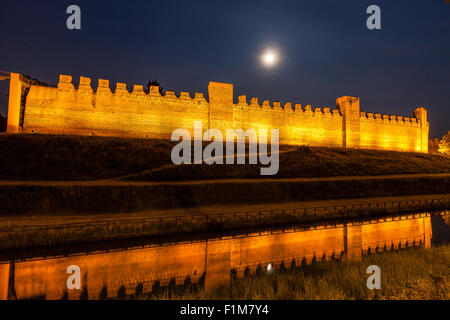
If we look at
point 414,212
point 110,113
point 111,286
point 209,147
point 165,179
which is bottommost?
point 111,286

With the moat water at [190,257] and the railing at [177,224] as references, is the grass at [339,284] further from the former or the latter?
the railing at [177,224]

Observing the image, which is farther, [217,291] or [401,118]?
[401,118]

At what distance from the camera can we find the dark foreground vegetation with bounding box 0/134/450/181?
1445 cm

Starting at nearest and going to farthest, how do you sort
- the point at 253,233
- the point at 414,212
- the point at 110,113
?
the point at 253,233, the point at 414,212, the point at 110,113

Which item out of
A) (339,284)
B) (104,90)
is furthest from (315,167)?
(104,90)

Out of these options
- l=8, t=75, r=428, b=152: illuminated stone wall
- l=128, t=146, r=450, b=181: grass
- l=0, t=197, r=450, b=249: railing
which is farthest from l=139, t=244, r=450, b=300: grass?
l=8, t=75, r=428, b=152: illuminated stone wall

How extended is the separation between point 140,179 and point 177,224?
19.7 ft

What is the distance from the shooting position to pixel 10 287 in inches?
224

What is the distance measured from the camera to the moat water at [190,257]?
233 inches

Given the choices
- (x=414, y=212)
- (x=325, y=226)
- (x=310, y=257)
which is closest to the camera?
(x=310, y=257)

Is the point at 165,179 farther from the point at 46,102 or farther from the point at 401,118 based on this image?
the point at 401,118

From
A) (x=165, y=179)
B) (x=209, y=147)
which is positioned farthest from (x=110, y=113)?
(x=165, y=179)

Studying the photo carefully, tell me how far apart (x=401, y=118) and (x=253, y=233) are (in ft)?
128

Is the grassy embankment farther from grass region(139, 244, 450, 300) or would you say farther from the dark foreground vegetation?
grass region(139, 244, 450, 300)
